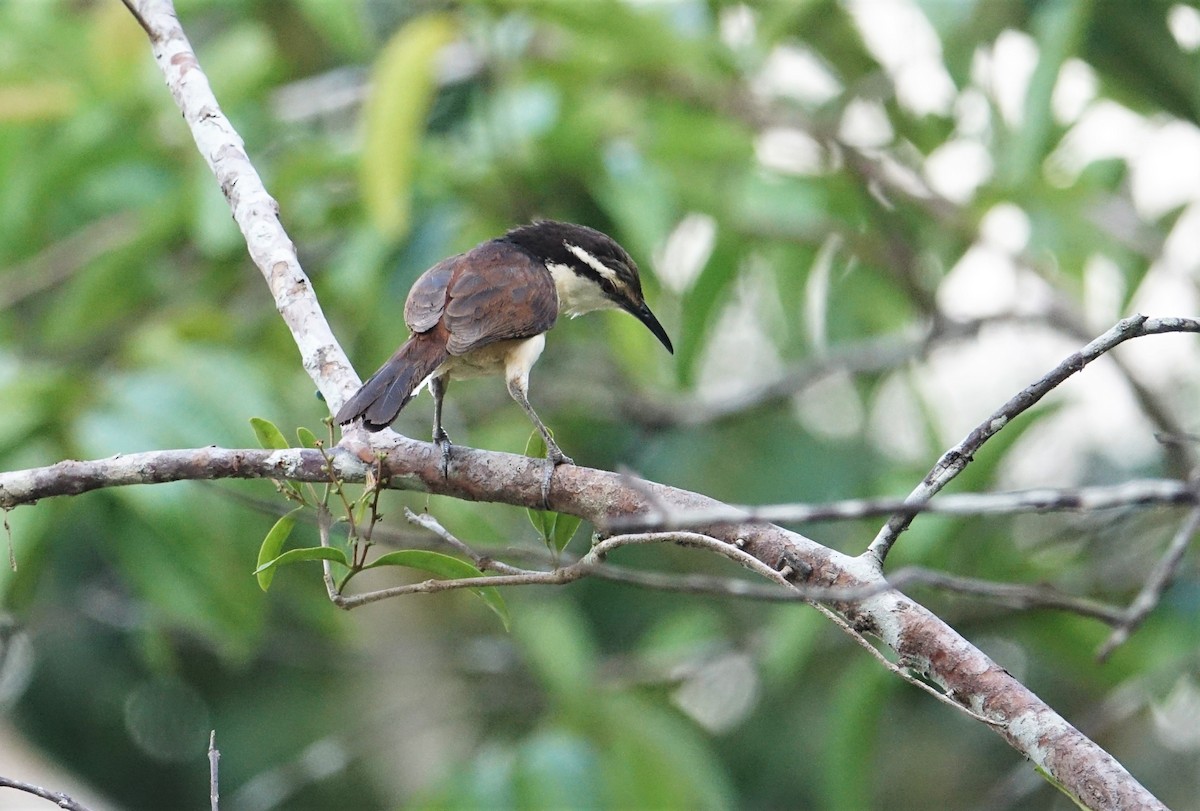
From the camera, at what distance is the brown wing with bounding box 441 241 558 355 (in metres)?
3.78

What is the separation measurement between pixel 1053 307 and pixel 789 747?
3.90 meters

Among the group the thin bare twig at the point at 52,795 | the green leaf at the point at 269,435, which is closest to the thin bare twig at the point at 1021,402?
the green leaf at the point at 269,435

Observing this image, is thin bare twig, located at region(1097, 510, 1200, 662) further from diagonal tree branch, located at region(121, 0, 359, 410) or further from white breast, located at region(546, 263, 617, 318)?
white breast, located at region(546, 263, 617, 318)

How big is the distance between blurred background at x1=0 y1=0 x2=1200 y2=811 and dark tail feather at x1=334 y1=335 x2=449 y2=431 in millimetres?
345

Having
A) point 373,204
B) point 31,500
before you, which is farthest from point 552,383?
point 31,500

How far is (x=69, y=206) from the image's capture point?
259 inches

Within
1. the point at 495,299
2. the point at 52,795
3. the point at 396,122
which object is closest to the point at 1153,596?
the point at 52,795

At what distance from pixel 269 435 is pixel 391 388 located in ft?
1.14

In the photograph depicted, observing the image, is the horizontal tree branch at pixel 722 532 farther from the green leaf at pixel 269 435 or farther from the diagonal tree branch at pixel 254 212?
the diagonal tree branch at pixel 254 212

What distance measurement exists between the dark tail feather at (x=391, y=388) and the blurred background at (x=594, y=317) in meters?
0.34

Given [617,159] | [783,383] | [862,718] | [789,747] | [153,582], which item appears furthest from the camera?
[789,747]

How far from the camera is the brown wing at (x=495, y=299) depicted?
378 cm

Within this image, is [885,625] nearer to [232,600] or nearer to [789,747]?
[232,600]

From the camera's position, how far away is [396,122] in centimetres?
466
